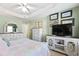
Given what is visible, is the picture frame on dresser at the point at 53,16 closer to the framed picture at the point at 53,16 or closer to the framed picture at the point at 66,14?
the framed picture at the point at 53,16

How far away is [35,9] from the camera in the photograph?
208cm

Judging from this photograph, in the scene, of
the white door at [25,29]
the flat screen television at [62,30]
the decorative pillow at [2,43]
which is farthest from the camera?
the flat screen television at [62,30]

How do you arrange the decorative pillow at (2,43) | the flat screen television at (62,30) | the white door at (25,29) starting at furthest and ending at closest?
the flat screen television at (62,30)
the white door at (25,29)
the decorative pillow at (2,43)

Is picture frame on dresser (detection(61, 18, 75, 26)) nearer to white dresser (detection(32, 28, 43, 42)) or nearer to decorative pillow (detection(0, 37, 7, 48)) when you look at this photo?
white dresser (detection(32, 28, 43, 42))

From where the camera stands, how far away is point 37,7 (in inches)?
81.4

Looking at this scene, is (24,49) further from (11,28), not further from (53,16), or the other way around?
(53,16)

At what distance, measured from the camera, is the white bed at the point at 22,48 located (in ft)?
6.51

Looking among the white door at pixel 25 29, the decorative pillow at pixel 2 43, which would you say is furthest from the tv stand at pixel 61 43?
the decorative pillow at pixel 2 43

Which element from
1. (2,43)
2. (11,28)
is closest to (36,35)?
(11,28)

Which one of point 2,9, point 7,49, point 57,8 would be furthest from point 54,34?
point 2,9

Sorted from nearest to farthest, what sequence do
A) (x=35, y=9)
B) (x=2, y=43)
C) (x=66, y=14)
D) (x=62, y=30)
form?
(x=2, y=43) < (x=35, y=9) < (x=66, y=14) < (x=62, y=30)

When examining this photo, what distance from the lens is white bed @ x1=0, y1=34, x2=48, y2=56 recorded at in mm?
1985

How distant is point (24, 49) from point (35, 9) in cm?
71

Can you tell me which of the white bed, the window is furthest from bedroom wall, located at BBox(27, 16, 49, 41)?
the window
